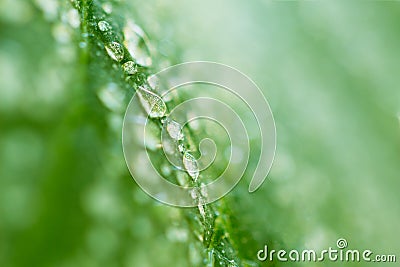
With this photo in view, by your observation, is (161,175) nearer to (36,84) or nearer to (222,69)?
(36,84)

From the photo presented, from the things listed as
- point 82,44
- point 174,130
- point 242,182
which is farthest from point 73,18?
point 242,182

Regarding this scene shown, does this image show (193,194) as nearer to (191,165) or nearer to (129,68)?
(191,165)

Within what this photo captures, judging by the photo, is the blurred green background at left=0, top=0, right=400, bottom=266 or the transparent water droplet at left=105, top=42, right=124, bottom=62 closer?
the blurred green background at left=0, top=0, right=400, bottom=266

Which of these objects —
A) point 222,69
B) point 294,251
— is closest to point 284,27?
point 222,69

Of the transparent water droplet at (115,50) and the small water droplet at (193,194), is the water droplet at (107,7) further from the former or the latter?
the small water droplet at (193,194)

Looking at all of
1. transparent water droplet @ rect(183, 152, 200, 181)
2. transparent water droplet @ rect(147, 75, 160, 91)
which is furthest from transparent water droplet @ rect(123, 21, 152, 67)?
transparent water droplet @ rect(183, 152, 200, 181)

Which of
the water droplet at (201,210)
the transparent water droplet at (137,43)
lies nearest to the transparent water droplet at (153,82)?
the transparent water droplet at (137,43)

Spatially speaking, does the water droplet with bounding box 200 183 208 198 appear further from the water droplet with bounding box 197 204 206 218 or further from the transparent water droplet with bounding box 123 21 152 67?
the transparent water droplet with bounding box 123 21 152 67
